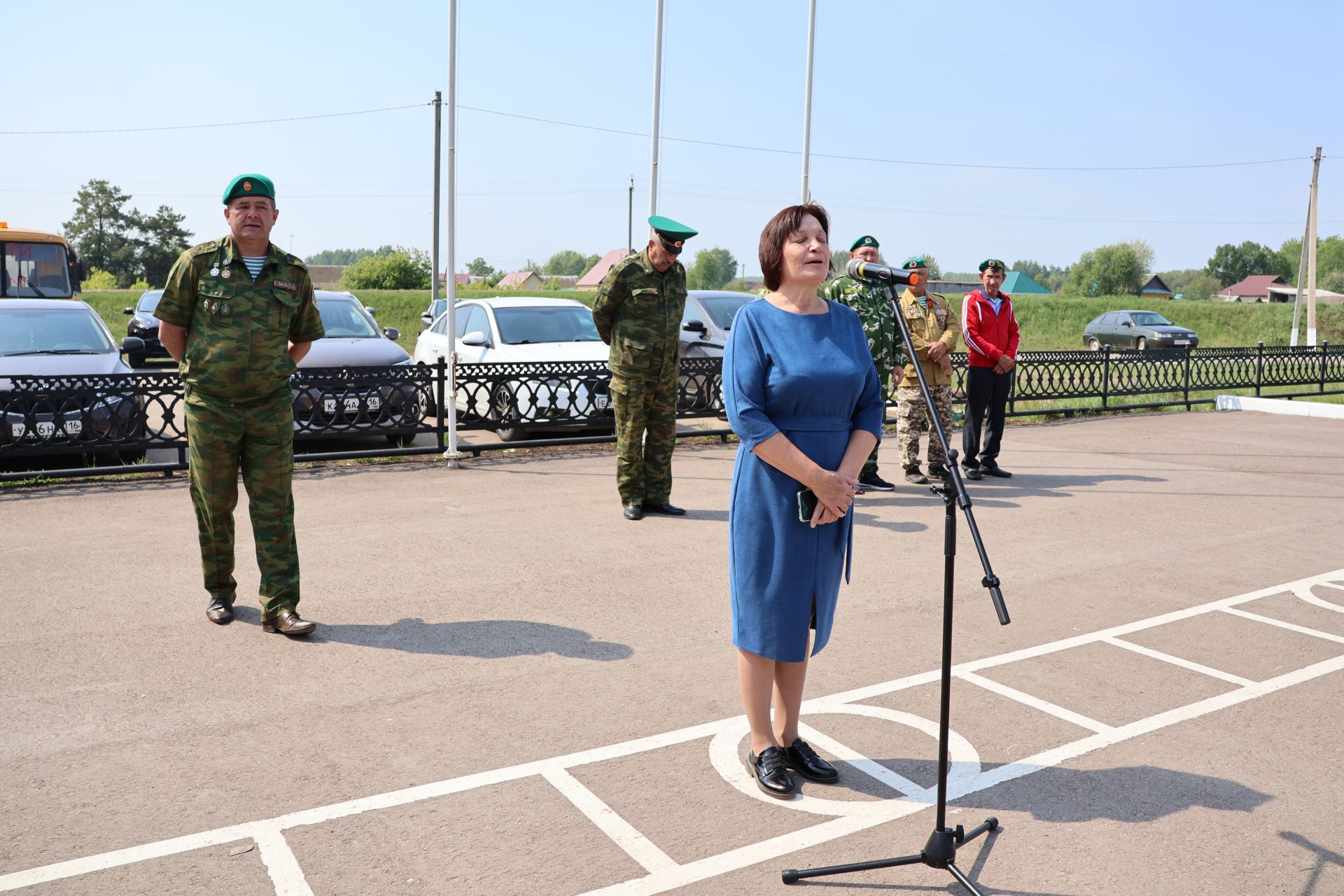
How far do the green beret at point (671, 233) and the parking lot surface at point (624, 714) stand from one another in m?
2.01

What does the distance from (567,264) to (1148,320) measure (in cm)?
11171

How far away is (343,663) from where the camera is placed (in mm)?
4871

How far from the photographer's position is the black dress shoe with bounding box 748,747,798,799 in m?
3.60

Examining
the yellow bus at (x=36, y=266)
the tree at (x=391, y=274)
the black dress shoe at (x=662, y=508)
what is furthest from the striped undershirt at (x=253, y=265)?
the tree at (x=391, y=274)

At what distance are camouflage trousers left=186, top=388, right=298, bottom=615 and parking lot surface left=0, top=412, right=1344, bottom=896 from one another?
1.24 ft

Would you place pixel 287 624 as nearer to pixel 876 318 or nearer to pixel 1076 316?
pixel 876 318

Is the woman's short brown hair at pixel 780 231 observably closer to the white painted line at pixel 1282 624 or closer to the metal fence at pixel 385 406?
the white painted line at pixel 1282 624

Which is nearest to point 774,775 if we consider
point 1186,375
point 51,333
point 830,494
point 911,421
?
point 830,494

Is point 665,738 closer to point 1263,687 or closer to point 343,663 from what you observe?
point 343,663

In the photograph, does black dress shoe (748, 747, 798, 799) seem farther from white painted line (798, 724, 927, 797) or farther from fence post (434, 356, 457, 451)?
fence post (434, 356, 457, 451)

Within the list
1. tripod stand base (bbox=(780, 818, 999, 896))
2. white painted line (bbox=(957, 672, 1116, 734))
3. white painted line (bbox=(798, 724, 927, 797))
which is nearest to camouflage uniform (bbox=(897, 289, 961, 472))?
white painted line (bbox=(957, 672, 1116, 734))

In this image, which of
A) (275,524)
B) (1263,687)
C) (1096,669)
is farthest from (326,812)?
(1263,687)

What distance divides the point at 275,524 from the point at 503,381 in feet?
20.0

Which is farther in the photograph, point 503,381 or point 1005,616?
point 503,381
